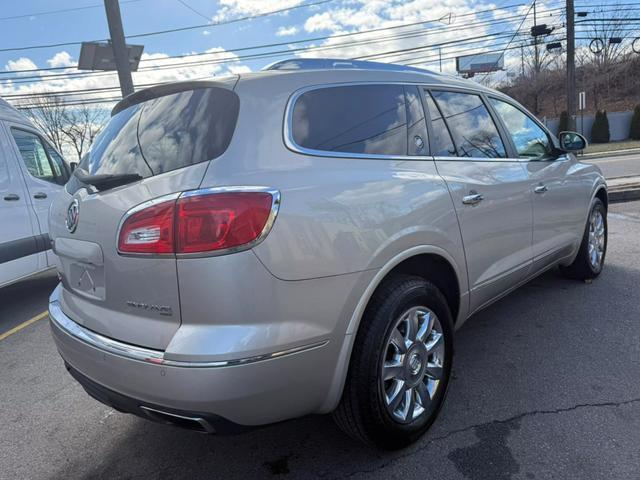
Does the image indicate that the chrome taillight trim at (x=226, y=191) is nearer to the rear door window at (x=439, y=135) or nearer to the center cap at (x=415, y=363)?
the center cap at (x=415, y=363)

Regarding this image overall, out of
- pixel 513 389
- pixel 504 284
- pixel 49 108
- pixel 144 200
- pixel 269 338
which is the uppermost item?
pixel 49 108

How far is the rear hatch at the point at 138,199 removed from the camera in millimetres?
1859

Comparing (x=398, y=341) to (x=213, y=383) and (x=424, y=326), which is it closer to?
(x=424, y=326)

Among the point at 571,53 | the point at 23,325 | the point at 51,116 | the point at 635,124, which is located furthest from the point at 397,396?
the point at 51,116

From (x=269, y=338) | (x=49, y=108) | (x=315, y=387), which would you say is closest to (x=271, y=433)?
(x=315, y=387)

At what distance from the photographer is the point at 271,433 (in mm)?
2637

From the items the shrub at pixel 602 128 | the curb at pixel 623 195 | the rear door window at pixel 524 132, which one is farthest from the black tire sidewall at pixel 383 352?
the shrub at pixel 602 128

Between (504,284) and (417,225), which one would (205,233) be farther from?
(504,284)

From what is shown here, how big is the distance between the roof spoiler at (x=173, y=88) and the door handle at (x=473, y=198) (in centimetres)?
140

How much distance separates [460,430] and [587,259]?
278 cm

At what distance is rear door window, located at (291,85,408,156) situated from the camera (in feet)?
6.96

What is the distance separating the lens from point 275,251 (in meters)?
1.81

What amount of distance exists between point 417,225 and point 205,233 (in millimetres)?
1062

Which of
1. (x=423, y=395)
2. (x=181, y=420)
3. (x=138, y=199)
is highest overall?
(x=138, y=199)
